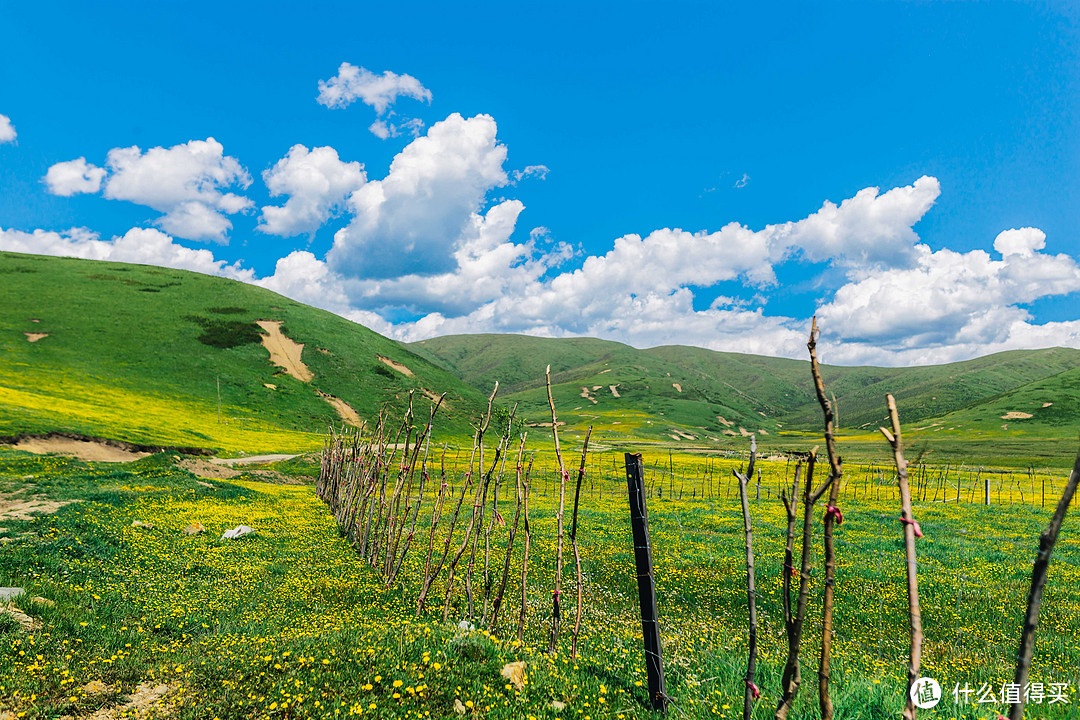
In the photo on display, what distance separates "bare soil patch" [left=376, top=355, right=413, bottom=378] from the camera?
415ft

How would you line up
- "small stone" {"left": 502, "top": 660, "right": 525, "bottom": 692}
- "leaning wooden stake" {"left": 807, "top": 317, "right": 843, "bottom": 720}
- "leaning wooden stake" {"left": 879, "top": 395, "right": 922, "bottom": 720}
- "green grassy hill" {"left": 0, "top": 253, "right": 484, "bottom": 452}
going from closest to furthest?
1. "leaning wooden stake" {"left": 879, "top": 395, "right": 922, "bottom": 720}
2. "leaning wooden stake" {"left": 807, "top": 317, "right": 843, "bottom": 720}
3. "small stone" {"left": 502, "top": 660, "right": 525, "bottom": 692}
4. "green grassy hill" {"left": 0, "top": 253, "right": 484, "bottom": 452}

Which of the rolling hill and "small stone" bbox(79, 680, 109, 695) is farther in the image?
the rolling hill

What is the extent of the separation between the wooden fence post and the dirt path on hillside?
347ft

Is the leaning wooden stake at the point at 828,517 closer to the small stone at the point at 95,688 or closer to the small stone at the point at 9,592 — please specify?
the small stone at the point at 95,688

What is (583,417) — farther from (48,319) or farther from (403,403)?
(48,319)

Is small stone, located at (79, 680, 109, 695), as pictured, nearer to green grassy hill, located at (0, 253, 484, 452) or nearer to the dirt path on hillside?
green grassy hill, located at (0, 253, 484, 452)

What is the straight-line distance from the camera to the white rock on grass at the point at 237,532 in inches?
586

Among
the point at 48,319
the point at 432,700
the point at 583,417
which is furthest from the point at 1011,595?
the point at 583,417

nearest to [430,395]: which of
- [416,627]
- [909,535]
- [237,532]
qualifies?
[237,532]

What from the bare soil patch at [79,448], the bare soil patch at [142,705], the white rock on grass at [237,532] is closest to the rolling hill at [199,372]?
the bare soil patch at [79,448]

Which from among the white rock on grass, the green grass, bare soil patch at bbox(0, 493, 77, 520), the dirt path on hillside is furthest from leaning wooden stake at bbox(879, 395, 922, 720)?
the dirt path on hillside

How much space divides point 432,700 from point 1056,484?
69.0m

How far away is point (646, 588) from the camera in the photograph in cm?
639

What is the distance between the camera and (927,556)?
15.5 m
